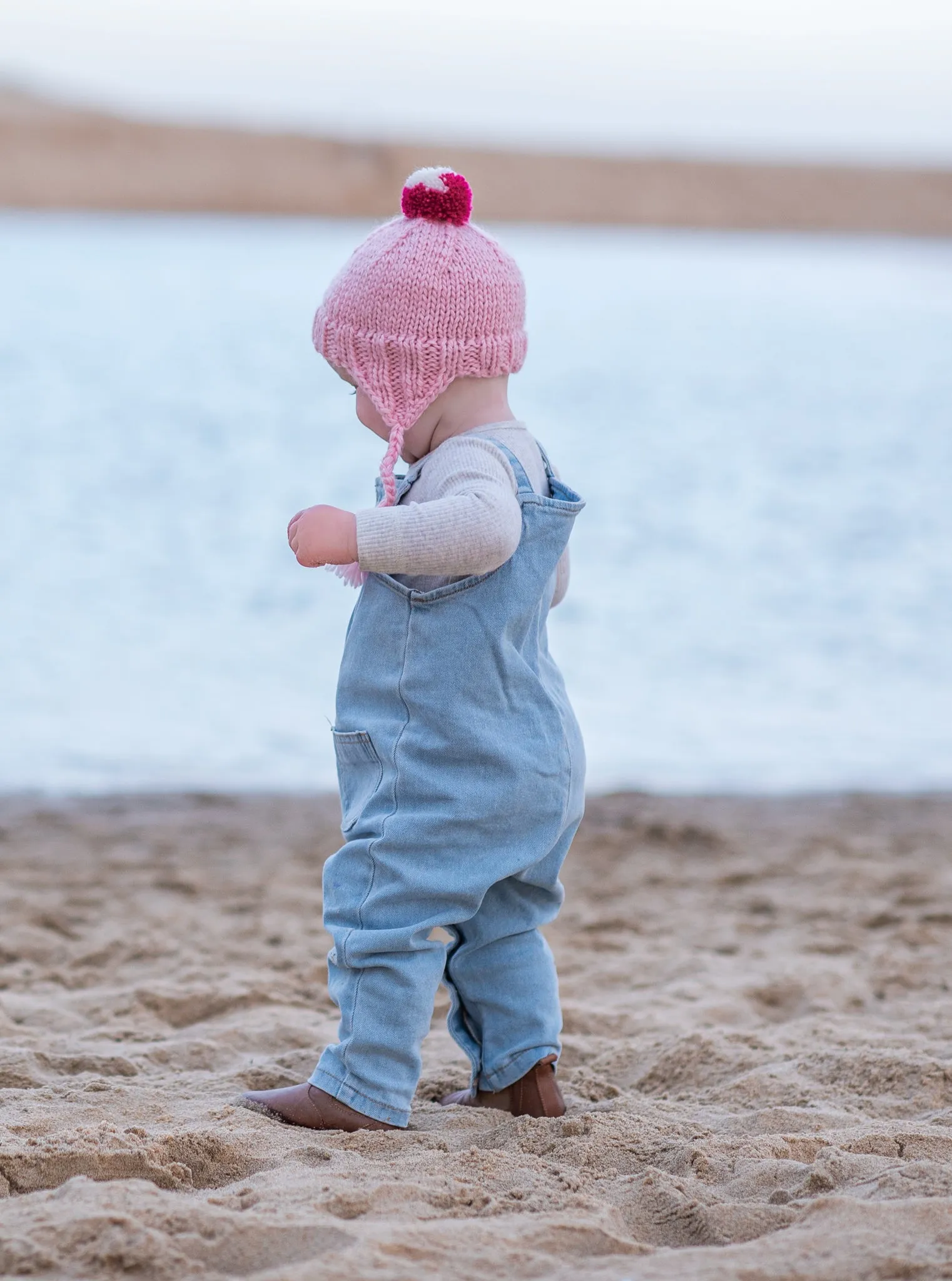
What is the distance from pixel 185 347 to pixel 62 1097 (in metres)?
15.2

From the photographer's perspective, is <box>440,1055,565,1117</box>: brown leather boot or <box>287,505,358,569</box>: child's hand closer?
<box>287,505,358,569</box>: child's hand

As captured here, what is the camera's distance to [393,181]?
41625 mm

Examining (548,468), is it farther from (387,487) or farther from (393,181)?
(393,181)

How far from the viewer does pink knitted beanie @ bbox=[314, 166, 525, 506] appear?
2.03 metres

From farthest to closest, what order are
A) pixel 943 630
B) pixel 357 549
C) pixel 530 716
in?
1. pixel 943 630
2. pixel 530 716
3. pixel 357 549

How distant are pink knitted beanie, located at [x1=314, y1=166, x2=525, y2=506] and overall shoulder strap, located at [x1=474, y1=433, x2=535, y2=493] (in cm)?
10

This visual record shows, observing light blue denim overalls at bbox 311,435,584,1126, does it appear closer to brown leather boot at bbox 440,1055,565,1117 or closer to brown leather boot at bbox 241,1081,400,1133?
brown leather boot at bbox 241,1081,400,1133

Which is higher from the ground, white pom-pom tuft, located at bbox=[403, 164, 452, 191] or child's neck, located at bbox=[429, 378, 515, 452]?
white pom-pom tuft, located at bbox=[403, 164, 452, 191]

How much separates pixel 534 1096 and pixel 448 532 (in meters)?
0.88

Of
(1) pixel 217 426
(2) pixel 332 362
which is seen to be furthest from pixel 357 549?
(1) pixel 217 426

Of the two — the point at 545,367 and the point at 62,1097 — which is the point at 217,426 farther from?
the point at 62,1097

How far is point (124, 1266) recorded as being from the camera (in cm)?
154

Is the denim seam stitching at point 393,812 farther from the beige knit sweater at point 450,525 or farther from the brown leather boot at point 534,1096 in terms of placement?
the brown leather boot at point 534,1096

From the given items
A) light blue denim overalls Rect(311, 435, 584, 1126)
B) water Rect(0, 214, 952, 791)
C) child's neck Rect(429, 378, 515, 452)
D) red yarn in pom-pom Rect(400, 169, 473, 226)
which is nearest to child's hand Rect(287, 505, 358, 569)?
light blue denim overalls Rect(311, 435, 584, 1126)
